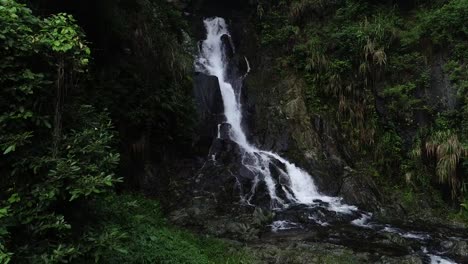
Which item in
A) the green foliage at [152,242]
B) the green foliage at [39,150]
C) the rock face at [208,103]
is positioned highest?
the rock face at [208,103]

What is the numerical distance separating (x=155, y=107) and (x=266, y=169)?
3857mm

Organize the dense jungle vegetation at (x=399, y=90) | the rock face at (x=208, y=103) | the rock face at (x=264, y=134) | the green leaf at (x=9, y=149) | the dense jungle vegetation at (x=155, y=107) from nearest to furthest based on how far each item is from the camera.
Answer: the green leaf at (x=9, y=149)
the dense jungle vegetation at (x=155, y=107)
the rock face at (x=264, y=134)
the dense jungle vegetation at (x=399, y=90)
the rock face at (x=208, y=103)

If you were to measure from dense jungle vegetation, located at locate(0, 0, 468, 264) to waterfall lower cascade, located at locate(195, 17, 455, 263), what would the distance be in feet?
5.84

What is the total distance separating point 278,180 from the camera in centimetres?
1092

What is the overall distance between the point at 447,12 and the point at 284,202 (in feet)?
28.9

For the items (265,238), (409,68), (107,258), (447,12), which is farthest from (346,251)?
(447,12)

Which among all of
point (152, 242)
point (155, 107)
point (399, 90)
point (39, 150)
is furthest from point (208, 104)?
point (39, 150)

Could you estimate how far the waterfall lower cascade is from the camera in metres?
8.87

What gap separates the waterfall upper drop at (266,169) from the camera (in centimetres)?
1028

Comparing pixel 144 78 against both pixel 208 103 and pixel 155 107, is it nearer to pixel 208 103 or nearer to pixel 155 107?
pixel 155 107

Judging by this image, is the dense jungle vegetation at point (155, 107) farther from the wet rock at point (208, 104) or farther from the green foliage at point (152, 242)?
the wet rock at point (208, 104)

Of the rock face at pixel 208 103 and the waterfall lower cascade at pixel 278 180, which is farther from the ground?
the rock face at pixel 208 103

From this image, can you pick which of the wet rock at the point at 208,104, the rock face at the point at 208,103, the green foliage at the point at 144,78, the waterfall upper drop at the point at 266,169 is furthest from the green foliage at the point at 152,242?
the rock face at the point at 208,103

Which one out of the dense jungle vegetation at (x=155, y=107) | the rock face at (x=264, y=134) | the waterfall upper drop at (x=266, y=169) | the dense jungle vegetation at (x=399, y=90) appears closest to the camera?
the dense jungle vegetation at (x=155, y=107)
